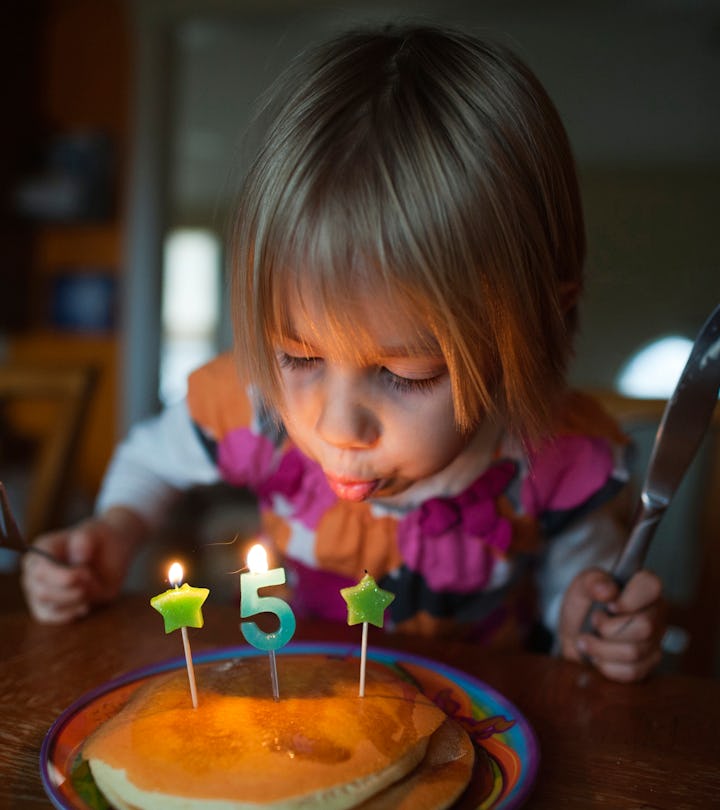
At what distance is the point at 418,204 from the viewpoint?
1.76ft

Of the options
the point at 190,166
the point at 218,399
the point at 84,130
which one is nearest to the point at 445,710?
the point at 218,399

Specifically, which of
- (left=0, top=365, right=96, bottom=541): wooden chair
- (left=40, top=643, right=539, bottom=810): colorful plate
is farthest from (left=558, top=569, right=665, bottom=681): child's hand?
(left=0, top=365, right=96, bottom=541): wooden chair

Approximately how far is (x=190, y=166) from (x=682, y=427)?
286 centimetres

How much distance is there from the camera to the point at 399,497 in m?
0.84

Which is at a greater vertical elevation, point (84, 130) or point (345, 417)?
point (84, 130)

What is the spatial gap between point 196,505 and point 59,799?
260 centimetres

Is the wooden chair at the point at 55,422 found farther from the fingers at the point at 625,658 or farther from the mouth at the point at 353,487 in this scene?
the fingers at the point at 625,658

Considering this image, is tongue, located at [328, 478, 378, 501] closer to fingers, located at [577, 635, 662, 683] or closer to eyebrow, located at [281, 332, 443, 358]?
eyebrow, located at [281, 332, 443, 358]

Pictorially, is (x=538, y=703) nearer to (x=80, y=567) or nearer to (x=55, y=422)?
(x=80, y=567)

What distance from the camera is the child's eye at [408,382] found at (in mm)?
577

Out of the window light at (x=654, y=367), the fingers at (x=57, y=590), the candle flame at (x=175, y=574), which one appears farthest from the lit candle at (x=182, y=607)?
the window light at (x=654, y=367)

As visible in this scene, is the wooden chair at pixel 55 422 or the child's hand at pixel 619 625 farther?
the wooden chair at pixel 55 422

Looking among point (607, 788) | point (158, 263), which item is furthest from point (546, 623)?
point (158, 263)

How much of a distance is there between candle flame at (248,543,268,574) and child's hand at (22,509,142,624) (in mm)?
254
